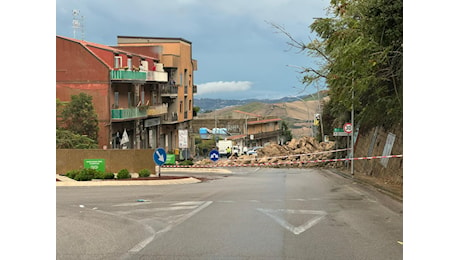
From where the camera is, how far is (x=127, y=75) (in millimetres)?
47969

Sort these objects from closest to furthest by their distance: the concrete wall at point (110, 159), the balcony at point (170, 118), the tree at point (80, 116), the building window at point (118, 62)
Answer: the concrete wall at point (110, 159), the tree at point (80, 116), the building window at point (118, 62), the balcony at point (170, 118)

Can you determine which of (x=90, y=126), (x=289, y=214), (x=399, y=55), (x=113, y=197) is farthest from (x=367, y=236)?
(x=90, y=126)

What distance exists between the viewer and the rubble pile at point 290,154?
54.6 m

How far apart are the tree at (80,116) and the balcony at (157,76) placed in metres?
13.3

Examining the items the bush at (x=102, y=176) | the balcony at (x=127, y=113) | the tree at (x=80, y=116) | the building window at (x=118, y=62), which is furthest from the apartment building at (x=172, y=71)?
the bush at (x=102, y=176)

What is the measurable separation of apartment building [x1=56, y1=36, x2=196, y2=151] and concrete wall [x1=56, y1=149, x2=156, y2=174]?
13684mm

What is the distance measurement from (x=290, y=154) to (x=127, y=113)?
19449mm

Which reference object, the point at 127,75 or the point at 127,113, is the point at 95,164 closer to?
the point at 127,113

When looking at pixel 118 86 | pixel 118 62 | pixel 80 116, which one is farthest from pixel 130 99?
pixel 80 116

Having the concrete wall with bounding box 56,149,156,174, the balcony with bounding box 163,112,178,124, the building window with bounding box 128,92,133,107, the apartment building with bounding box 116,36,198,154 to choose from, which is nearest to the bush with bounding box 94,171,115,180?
the concrete wall with bounding box 56,149,156,174

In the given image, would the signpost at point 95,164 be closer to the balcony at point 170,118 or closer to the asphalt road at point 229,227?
the asphalt road at point 229,227

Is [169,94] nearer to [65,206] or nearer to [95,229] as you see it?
[65,206]

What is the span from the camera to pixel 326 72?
71.1 feet

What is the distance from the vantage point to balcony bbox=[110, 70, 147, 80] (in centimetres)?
4566
